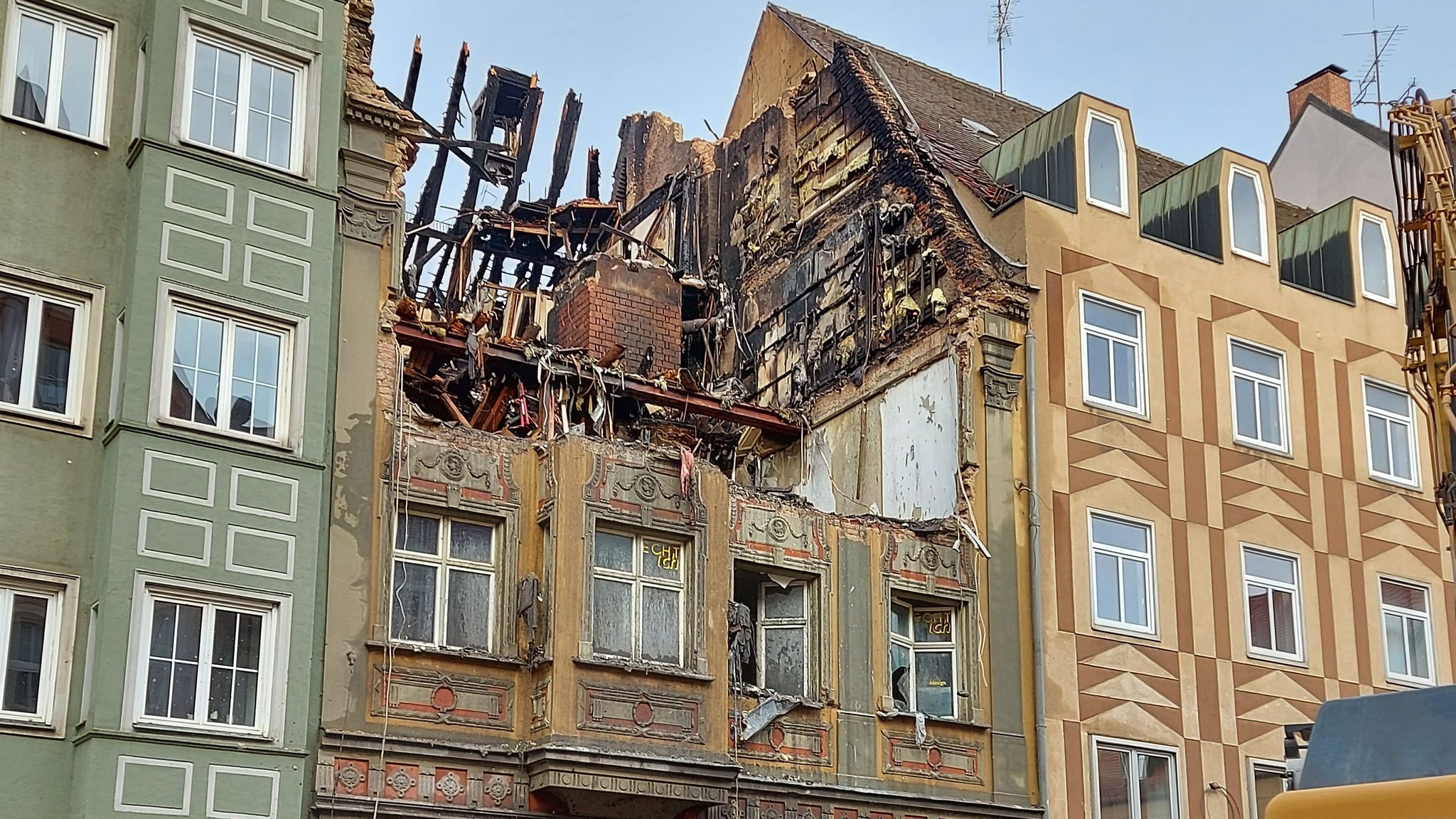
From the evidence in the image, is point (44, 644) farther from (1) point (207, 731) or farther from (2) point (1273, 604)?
(2) point (1273, 604)

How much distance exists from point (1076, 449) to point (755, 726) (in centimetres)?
599

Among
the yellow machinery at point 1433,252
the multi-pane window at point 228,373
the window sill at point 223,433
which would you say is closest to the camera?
the yellow machinery at point 1433,252

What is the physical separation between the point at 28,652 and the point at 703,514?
698 cm

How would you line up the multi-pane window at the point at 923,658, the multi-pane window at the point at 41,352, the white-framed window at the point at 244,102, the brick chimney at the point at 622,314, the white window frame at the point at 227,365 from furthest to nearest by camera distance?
1. the brick chimney at the point at 622,314
2. the multi-pane window at the point at 923,658
3. the white-framed window at the point at 244,102
4. the white window frame at the point at 227,365
5. the multi-pane window at the point at 41,352

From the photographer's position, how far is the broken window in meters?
20.5

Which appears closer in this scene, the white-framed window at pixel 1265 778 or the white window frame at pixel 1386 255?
the white-framed window at pixel 1265 778

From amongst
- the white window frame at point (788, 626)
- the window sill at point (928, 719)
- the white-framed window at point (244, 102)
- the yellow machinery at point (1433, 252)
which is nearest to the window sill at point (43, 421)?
the white-framed window at point (244, 102)

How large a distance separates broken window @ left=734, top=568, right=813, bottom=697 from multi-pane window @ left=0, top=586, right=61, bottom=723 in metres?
7.51

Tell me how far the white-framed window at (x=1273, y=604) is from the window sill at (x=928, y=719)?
480 cm

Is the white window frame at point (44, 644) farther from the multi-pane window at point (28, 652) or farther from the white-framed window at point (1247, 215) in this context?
the white-framed window at point (1247, 215)

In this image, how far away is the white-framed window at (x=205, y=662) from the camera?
15953 millimetres

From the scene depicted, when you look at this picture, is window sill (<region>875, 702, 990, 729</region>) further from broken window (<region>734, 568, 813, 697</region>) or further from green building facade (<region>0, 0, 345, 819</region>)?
green building facade (<region>0, 0, 345, 819</region>)

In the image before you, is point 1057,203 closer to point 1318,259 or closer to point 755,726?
point 1318,259

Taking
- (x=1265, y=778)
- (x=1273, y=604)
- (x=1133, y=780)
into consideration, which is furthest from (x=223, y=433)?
(x=1273, y=604)
